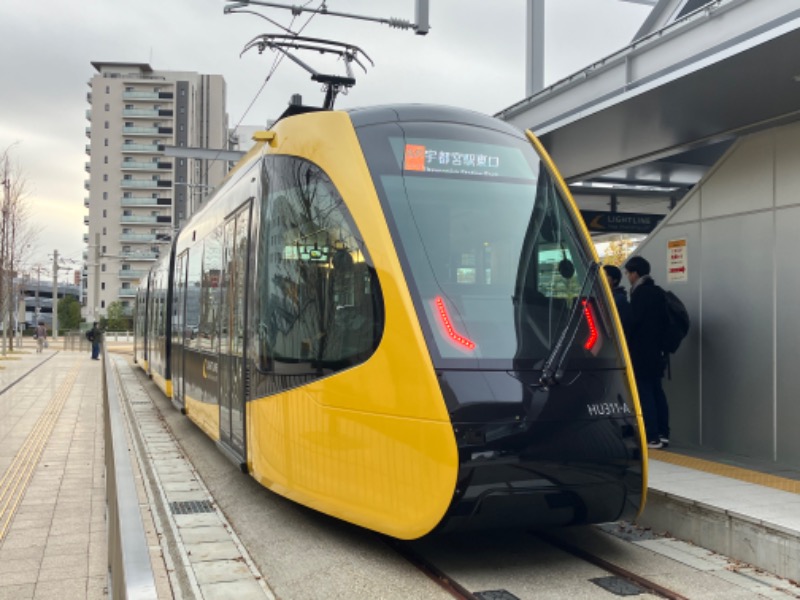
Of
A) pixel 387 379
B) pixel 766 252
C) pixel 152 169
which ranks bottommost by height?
pixel 387 379

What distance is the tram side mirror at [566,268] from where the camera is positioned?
19.4 feet

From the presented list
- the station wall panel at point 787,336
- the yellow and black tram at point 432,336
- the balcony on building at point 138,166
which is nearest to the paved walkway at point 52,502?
the yellow and black tram at point 432,336

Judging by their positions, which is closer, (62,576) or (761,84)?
(62,576)

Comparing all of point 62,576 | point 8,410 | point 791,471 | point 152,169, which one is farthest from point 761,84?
point 152,169

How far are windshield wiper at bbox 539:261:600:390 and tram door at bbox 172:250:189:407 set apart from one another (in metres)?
7.85

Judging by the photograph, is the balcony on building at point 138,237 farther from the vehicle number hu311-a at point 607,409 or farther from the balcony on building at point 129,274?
the vehicle number hu311-a at point 607,409

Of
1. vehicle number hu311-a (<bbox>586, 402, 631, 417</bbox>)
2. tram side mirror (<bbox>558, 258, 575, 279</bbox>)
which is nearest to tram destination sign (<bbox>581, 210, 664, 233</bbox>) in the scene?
tram side mirror (<bbox>558, 258, 575, 279</bbox>)

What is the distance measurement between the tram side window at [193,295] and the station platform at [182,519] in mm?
1535

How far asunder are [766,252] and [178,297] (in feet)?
28.9

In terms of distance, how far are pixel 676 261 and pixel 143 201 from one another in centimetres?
9802

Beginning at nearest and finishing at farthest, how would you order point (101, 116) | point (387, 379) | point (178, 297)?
point (387, 379)
point (178, 297)
point (101, 116)

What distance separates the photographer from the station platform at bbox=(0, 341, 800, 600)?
5434mm

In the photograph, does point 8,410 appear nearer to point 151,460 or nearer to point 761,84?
point 151,460

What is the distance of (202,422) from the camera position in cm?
1028
